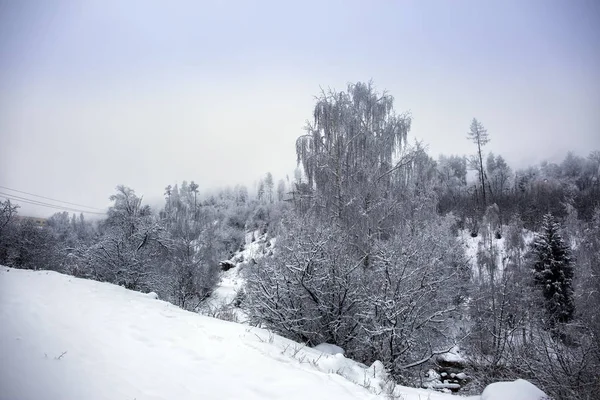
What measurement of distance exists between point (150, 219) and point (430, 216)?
17.3 m

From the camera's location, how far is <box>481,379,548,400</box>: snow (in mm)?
4211

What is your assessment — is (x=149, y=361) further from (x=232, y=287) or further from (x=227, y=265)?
(x=227, y=265)

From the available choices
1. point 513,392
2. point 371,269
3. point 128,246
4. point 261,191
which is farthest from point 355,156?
point 261,191

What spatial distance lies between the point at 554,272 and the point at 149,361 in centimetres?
2833

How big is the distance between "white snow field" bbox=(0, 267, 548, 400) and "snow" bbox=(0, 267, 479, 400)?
0.04ft

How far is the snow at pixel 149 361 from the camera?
358 centimetres

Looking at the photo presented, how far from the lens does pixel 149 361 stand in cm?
454

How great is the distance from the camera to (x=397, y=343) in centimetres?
777

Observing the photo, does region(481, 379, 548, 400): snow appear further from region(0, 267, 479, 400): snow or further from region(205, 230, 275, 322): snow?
region(205, 230, 275, 322): snow

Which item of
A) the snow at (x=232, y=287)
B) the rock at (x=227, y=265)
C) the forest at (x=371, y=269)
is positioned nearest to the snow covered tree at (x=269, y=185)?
the snow at (x=232, y=287)

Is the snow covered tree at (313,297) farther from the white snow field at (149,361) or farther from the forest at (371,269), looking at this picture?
the white snow field at (149,361)

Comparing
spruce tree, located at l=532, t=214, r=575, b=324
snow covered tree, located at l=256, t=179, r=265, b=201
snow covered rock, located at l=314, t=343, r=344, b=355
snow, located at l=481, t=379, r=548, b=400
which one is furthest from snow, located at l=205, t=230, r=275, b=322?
snow covered tree, located at l=256, t=179, r=265, b=201

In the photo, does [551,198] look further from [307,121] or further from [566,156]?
[307,121]

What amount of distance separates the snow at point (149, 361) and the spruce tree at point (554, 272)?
2370 centimetres
